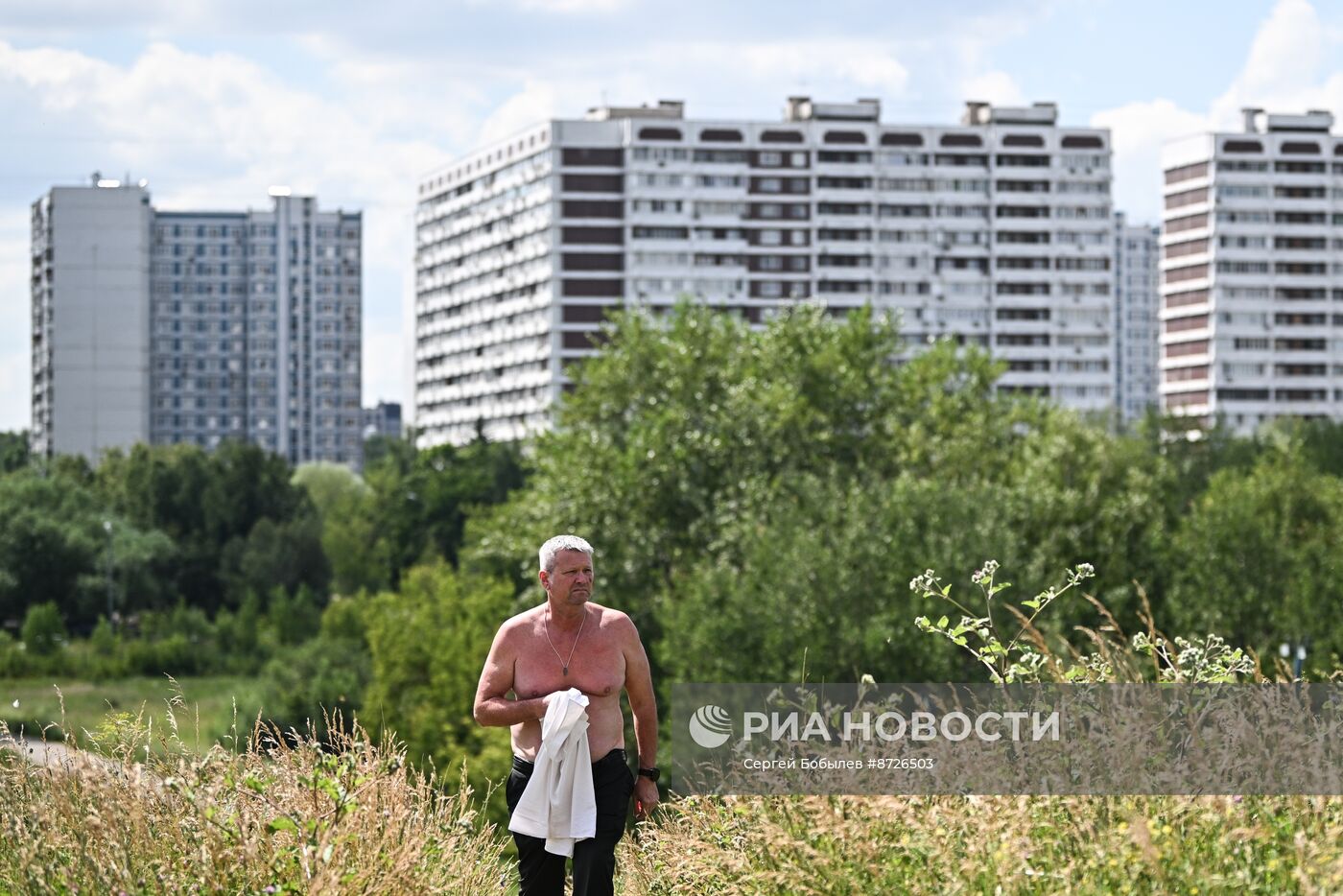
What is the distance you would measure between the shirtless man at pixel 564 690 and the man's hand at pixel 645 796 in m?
0.15

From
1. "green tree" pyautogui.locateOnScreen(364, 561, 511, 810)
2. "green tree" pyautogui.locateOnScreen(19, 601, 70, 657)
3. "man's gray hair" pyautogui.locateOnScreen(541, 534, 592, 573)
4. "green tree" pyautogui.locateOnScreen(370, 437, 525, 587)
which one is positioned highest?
"man's gray hair" pyautogui.locateOnScreen(541, 534, 592, 573)

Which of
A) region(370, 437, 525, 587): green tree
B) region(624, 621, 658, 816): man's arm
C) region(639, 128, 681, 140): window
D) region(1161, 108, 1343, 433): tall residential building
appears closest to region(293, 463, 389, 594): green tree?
region(370, 437, 525, 587): green tree

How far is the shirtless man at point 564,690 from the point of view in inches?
285

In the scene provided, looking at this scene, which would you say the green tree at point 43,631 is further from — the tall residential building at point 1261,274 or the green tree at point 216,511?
the tall residential building at point 1261,274

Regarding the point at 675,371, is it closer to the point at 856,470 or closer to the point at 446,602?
the point at 856,470

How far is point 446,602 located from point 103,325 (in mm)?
118456

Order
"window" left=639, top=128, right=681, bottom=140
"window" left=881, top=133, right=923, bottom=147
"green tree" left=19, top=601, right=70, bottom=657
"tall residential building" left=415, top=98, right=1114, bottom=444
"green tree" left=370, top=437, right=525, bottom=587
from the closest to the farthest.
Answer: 1. "green tree" left=19, top=601, right=70, bottom=657
2. "green tree" left=370, top=437, right=525, bottom=587
3. "window" left=639, top=128, right=681, bottom=140
4. "tall residential building" left=415, top=98, right=1114, bottom=444
5. "window" left=881, top=133, right=923, bottom=147

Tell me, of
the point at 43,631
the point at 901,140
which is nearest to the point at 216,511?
the point at 43,631

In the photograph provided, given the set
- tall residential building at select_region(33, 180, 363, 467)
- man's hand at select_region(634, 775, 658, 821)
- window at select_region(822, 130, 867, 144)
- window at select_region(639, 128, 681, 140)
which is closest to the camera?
man's hand at select_region(634, 775, 658, 821)

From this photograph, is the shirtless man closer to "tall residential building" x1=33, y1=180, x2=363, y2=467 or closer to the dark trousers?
the dark trousers

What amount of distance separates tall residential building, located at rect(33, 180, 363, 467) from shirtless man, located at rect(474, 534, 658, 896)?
511ft

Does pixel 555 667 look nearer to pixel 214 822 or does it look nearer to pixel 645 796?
pixel 645 796

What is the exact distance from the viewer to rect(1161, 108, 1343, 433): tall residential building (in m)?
145

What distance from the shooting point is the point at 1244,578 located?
49281mm
